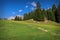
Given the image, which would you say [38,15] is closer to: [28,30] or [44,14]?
[44,14]

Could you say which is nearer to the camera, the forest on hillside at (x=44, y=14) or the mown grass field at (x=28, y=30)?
the mown grass field at (x=28, y=30)

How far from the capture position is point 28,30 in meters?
7.34

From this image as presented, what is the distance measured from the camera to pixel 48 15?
738 centimetres

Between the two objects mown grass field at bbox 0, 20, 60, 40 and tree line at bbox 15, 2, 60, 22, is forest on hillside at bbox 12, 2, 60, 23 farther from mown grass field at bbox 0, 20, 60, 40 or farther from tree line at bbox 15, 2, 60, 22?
mown grass field at bbox 0, 20, 60, 40

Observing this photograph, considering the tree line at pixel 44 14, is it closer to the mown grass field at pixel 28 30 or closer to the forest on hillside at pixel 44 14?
the forest on hillside at pixel 44 14

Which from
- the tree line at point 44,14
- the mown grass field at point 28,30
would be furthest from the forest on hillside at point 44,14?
the mown grass field at point 28,30

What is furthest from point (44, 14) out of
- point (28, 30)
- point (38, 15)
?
point (28, 30)

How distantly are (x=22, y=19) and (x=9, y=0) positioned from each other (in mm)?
1138

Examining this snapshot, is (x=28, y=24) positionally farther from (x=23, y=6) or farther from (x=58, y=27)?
(x=58, y=27)

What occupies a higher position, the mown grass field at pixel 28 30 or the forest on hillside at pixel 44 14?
the forest on hillside at pixel 44 14

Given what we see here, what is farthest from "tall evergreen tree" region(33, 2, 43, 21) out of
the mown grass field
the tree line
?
the mown grass field

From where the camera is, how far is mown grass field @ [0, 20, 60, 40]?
6875 millimetres

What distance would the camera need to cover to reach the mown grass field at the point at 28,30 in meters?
6.88

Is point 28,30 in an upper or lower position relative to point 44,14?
lower
